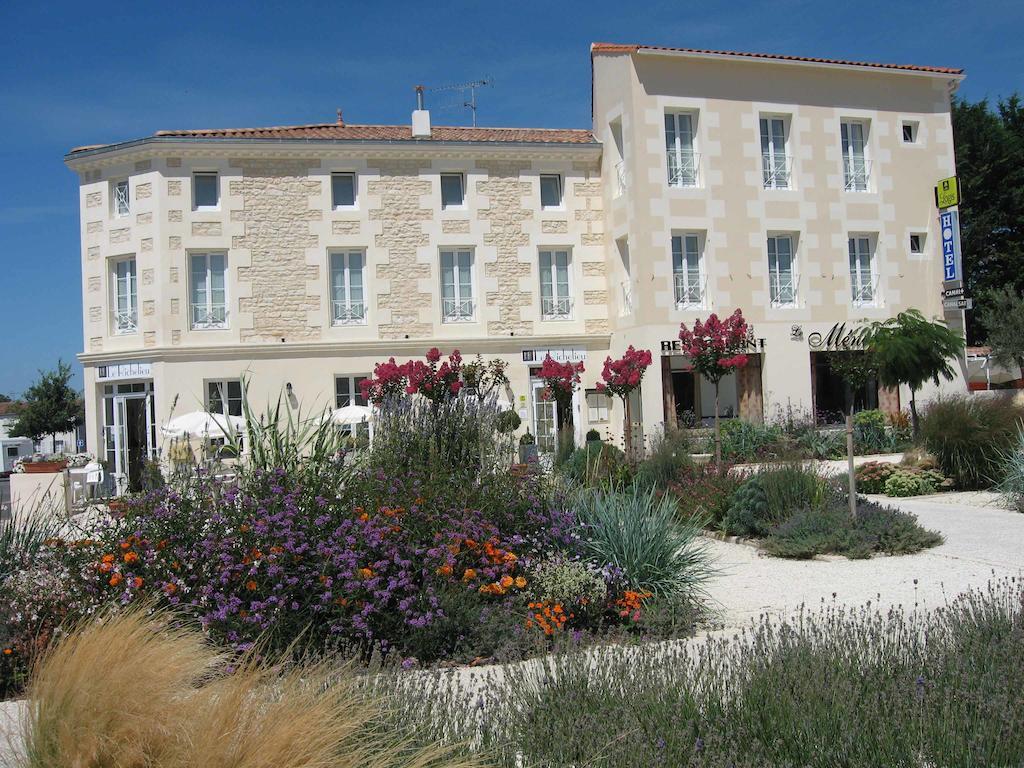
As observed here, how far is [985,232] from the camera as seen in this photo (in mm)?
32219

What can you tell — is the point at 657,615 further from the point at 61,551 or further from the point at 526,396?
the point at 526,396

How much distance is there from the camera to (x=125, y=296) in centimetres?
2341

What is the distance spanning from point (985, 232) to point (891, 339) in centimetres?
1496

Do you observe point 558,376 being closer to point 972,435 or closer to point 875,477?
point 875,477

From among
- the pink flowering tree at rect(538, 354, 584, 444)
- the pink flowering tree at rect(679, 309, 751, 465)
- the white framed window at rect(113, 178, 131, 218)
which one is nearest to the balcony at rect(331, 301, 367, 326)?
the white framed window at rect(113, 178, 131, 218)

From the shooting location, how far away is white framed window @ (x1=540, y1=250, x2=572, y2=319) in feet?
80.7

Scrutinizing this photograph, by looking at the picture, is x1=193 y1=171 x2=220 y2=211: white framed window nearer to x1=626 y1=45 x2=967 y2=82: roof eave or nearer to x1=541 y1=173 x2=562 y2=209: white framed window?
x1=541 y1=173 x2=562 y2=209: white framed window

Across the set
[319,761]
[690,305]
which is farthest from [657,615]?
[690,305]

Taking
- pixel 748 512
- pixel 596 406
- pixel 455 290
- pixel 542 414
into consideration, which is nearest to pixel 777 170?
pixel 596 406

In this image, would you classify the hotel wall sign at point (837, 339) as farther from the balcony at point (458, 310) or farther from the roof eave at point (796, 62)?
the balcony at point (458, 310)

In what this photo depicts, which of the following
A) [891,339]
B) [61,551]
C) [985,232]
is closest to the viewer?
[61,551]

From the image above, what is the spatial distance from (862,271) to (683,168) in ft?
18.6

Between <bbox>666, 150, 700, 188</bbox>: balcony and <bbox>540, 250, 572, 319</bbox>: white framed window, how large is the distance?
355 centimetres

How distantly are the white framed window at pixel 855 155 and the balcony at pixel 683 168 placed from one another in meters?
4.32
